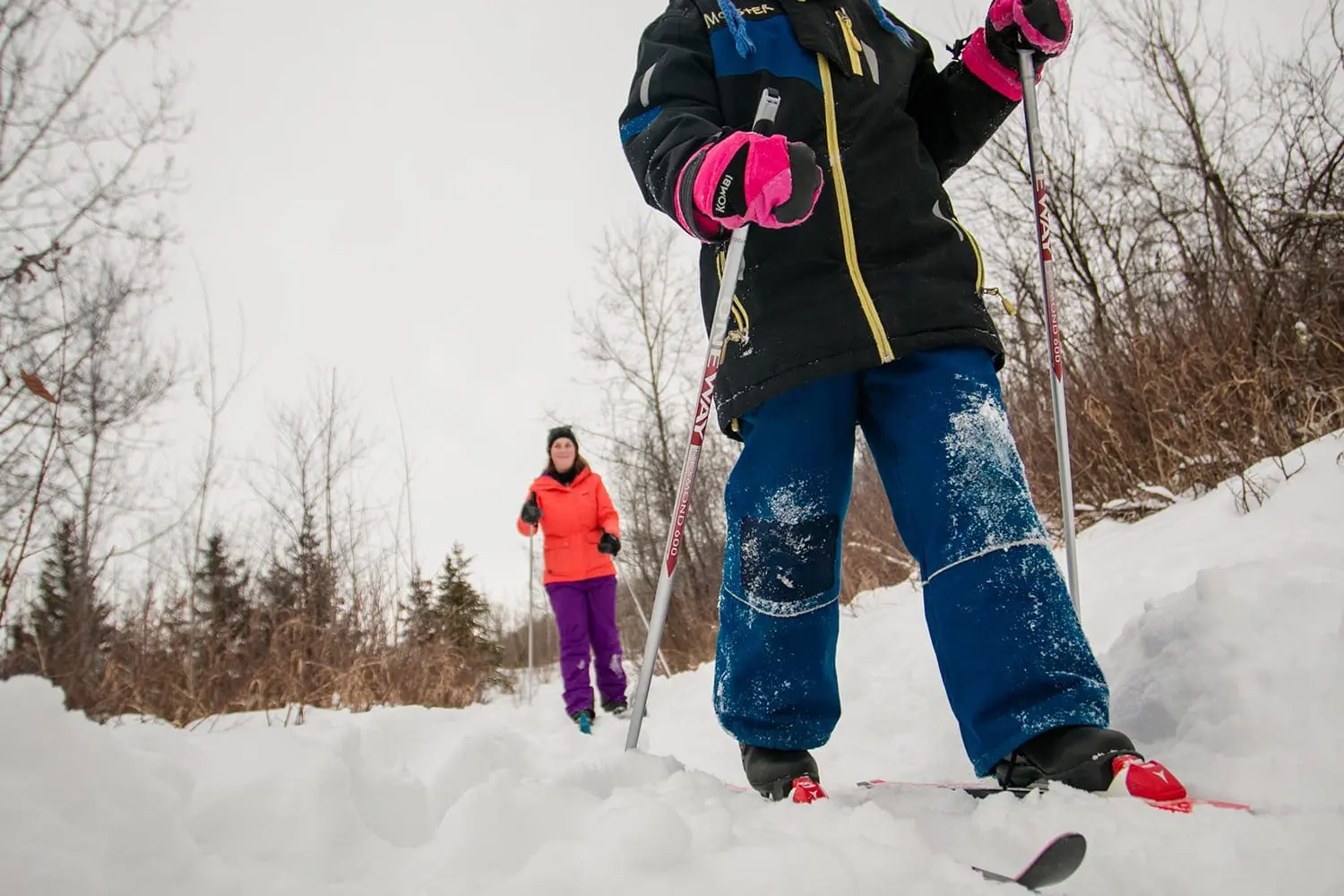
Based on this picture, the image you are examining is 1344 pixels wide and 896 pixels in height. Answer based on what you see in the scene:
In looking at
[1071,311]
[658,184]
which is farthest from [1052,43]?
[1071,311]

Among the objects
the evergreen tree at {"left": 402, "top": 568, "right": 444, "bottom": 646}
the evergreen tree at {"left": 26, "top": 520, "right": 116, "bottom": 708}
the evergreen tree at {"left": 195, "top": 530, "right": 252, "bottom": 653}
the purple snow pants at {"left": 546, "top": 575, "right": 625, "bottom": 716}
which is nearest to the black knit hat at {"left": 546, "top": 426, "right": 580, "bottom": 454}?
the purple snow pants at {"left": 546, "top": 575, "right": 625, "bottom": 716}

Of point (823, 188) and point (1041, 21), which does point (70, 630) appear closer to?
point (823, 188)

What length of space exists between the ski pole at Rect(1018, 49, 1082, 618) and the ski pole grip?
71 centimetres

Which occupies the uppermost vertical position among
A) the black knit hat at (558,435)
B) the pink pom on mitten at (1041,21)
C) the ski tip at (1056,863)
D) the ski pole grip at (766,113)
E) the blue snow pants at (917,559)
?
the black knit hat at (558,435)

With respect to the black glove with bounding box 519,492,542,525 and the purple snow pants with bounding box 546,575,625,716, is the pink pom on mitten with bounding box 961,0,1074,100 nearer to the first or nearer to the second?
the purple snow pants with bounding box 546,575,625,716

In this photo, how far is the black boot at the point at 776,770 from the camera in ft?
4.68

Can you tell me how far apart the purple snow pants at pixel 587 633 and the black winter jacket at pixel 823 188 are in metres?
3.78

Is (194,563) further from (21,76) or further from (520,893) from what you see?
(520,893)

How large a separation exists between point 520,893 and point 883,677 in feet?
8.59

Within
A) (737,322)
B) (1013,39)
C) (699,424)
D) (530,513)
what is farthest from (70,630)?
(1013,39)

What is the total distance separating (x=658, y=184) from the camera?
4.85 feet

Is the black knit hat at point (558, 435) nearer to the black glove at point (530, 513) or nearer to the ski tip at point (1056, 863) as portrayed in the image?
the black glove at point (530, 513)

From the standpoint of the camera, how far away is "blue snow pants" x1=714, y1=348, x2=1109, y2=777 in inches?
49.4

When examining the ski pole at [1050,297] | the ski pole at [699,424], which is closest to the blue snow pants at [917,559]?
the ski pole at [699,424]
